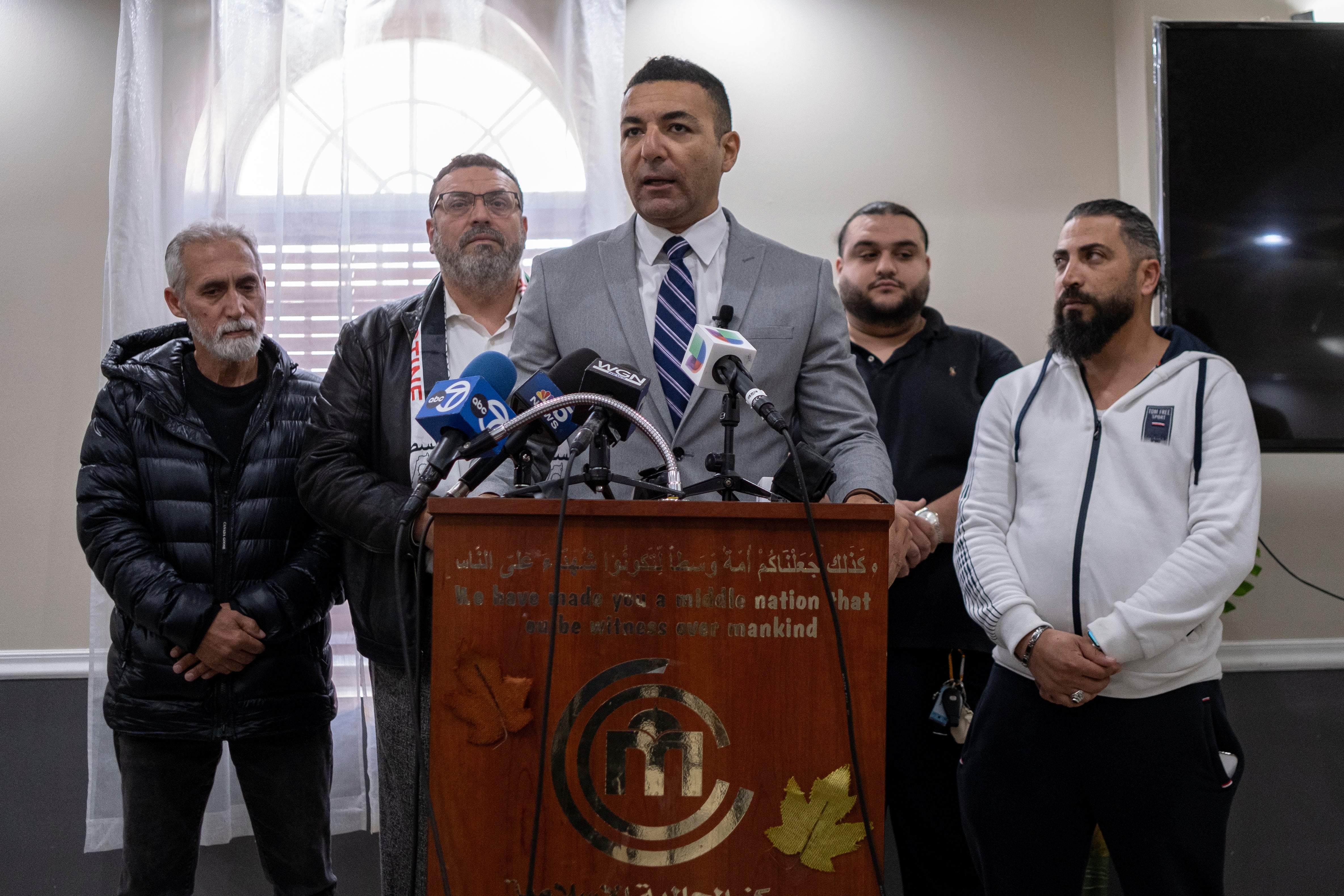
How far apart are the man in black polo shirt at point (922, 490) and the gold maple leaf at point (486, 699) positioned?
4.33 ft

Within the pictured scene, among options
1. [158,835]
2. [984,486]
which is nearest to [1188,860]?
[984,486]

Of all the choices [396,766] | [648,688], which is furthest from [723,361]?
[396,766]

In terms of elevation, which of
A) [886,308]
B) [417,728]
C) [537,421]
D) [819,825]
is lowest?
[819,825]

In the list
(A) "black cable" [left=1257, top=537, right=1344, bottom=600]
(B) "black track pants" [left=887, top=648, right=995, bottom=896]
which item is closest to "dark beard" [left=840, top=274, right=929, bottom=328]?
(B) "black track pants" [left=887, top=648, right=995, bottom=896]

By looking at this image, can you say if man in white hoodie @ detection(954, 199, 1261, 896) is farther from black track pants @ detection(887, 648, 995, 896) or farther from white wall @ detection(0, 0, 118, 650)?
white wall @ detection(0, 0, 118, 650)

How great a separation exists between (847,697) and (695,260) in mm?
901

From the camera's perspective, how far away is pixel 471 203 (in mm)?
2436

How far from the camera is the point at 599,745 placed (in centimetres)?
111

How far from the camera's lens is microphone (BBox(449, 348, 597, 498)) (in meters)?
1.19

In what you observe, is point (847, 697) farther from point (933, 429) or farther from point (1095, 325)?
point (933, 429)

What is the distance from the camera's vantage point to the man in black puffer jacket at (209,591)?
7.31 ft

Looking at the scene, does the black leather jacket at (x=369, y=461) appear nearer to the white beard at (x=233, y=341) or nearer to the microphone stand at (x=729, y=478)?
the white beard at (x=233, y=341)

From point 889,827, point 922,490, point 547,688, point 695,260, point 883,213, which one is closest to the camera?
point 547,688

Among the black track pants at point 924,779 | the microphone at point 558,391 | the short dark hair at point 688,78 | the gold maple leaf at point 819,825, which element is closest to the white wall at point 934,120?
the black track pants at point 924,779
